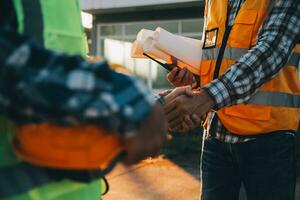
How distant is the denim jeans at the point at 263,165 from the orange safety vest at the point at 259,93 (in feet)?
0.20

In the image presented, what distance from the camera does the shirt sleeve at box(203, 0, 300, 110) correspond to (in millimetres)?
1887

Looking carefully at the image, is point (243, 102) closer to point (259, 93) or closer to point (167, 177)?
point (259, 93)

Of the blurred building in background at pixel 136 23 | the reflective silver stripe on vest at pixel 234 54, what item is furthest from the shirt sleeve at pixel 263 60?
the blurred building in background at pixel 136 23

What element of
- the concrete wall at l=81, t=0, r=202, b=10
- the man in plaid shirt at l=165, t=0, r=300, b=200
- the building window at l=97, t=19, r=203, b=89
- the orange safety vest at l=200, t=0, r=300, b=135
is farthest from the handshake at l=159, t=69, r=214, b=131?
the building window at l=97, t=19, r=203, b=89

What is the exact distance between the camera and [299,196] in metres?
5.80

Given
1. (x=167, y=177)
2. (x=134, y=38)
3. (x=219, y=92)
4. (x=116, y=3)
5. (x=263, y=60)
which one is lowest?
(x=167, y=177)

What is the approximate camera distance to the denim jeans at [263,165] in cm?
206

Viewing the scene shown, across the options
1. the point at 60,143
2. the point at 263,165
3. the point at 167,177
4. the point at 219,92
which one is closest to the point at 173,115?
the point at 219,92

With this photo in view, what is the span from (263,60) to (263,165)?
0.50m

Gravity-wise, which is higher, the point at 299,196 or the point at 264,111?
the point at 264,111

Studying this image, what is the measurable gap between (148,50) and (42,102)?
1.30m

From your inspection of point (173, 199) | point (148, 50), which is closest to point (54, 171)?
point (148, 50)

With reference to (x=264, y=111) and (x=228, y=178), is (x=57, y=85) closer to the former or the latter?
(x=264, y=111)

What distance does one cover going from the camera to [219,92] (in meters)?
1.88
